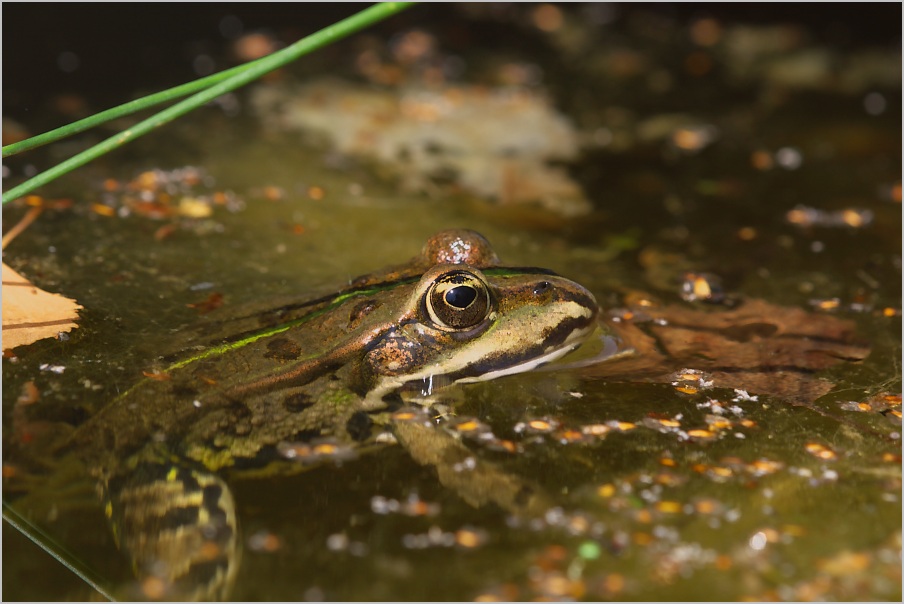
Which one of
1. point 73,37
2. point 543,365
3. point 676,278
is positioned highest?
point 73,37

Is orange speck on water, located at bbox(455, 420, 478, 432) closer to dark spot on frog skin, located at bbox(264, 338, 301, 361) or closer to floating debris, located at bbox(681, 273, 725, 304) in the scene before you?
dark spot on frog skin, located at bbox(264, 338, 301, 361)

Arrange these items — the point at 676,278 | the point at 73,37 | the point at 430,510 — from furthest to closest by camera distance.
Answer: the point at 73,37, the point at 676,278, the point at 430,510

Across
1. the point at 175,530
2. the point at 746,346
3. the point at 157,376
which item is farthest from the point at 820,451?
the point at 157,376

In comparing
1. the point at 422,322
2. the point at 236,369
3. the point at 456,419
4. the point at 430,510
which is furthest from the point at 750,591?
the point at 236,369

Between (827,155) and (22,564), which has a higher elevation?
(827,155)

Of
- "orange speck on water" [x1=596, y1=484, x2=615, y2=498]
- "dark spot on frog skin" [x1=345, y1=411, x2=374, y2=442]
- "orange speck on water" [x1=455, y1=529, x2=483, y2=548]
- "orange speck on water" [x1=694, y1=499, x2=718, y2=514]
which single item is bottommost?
"orange speck on water" [x1=455, y1=529, x2=483, y2=548]

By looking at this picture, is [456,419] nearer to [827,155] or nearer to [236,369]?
[236,369]

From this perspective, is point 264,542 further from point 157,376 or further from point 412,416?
point 157,376

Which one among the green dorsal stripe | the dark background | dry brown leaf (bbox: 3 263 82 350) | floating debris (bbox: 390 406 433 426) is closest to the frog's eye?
the green dorsal stripe
